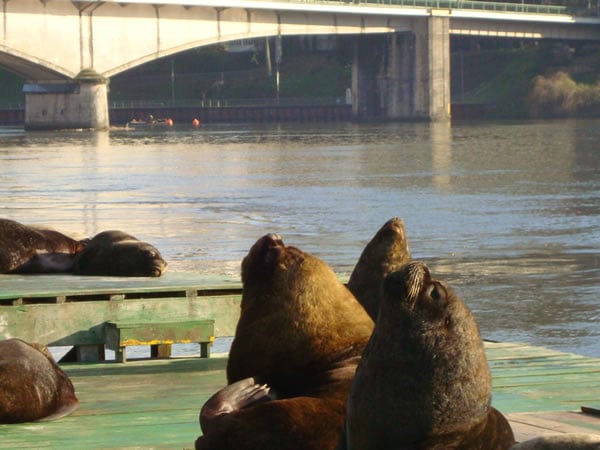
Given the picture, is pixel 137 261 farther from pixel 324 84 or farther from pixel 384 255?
pixel 324 84

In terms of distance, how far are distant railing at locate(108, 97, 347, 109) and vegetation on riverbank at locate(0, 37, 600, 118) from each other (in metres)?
1.09

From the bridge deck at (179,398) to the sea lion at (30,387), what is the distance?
0.08 m

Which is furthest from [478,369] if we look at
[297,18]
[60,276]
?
[297,18]

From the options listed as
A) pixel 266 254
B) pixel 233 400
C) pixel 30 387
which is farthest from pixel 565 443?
pixel 30 387

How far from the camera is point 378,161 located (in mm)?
53188

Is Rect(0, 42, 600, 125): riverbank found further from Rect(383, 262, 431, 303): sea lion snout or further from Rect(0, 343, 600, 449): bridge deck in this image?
Rect(383, 262, 431, 303): sea lion snout

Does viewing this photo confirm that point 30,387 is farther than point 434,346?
Yes

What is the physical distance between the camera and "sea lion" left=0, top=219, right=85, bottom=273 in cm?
1359

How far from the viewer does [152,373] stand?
32.7ft

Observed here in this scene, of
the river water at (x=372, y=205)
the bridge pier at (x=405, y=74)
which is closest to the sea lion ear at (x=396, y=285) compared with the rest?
the river water at (x=372, y=205)

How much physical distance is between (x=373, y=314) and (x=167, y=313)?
2235mm

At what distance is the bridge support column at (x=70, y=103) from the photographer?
86.9 meters

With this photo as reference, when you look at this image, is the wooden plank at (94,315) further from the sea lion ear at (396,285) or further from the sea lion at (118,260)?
the sea lion ear at (396,285)

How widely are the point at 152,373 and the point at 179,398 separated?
1148 millimetres
